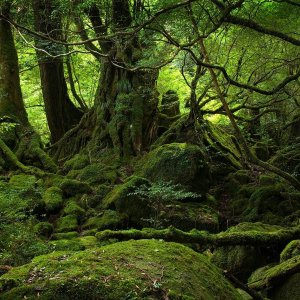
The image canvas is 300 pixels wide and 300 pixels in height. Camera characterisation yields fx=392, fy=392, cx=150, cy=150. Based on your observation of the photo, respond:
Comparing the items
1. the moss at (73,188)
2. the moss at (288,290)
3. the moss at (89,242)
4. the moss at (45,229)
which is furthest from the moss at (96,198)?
the moss at (288,290)

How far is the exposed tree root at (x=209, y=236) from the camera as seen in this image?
16.3 ft

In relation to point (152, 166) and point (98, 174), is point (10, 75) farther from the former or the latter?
point (152, 166)

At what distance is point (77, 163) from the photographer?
37.6 ft

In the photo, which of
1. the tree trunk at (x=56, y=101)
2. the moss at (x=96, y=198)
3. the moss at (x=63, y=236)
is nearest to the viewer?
the moss at (x=63, y=236)

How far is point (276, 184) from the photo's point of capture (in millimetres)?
9039

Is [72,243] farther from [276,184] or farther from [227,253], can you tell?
[276,184]

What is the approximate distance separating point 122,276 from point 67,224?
540 cm

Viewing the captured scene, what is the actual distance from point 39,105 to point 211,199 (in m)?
10.8

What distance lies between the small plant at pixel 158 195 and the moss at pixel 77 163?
3.58 m

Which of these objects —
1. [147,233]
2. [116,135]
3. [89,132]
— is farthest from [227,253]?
[89,132]

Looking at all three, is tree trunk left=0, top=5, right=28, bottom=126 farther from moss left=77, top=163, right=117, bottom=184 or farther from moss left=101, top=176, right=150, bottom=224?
moss left=101, top=176, right=150, bottom=224

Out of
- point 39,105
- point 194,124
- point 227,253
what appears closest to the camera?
point 227,253

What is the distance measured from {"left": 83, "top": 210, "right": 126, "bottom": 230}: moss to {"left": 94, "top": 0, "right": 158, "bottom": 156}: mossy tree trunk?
3.15 metres

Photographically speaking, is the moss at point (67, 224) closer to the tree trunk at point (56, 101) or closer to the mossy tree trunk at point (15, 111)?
the mossy tree trunk at point (15, 111)
